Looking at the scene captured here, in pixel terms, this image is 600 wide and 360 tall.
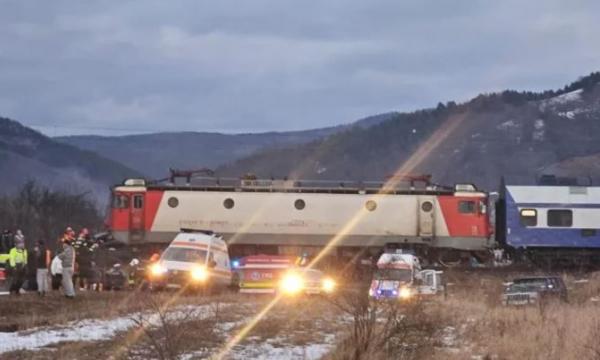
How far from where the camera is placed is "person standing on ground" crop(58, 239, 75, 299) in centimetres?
2200

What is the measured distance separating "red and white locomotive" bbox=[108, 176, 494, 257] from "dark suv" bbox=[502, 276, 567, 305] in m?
12.9

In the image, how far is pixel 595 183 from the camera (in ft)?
135

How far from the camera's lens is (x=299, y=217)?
40.9 meters

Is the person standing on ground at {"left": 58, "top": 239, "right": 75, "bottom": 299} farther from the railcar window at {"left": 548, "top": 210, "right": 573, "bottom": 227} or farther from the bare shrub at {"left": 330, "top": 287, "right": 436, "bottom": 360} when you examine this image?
the railcar window at {"left": 548, "top": 210, "right": 573, "bottom": 227}

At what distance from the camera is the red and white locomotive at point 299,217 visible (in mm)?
40375

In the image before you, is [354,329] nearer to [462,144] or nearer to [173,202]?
[173,202]

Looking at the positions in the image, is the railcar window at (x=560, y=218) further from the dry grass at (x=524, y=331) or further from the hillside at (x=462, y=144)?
the hillside at (x=462, y=144)

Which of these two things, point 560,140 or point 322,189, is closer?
point 322,189

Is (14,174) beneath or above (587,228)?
above

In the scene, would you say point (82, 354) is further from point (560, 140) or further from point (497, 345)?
point (560, 140)

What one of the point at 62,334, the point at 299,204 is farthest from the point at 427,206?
the point at 62,334

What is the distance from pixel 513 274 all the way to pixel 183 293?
52.1 feet

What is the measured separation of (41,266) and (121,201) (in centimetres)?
1709

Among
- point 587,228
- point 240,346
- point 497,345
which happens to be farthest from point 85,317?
point 587,228
